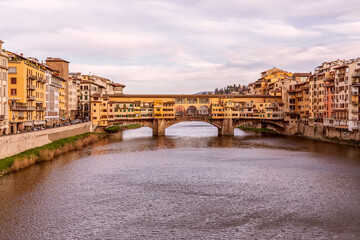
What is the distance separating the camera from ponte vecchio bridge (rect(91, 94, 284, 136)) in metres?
84.2

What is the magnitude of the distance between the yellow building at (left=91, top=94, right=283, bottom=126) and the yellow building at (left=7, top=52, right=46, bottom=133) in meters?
23.0

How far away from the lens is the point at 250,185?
34.4 m

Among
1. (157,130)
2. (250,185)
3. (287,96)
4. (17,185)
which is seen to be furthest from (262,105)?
(17,185)

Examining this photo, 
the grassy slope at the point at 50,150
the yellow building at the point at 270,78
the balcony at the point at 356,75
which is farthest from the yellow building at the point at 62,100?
the yellow building at the point at 270,78

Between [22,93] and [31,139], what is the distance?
454 inches

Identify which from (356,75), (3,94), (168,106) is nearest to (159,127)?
(168,106)

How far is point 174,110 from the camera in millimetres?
88312

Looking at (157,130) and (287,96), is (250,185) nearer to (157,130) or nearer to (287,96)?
(157,130)

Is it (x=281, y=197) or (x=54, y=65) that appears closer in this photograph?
(x=281, y=197)

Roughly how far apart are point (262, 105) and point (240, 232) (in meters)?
70.0

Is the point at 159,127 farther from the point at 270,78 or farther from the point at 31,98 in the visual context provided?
the point at 270,78

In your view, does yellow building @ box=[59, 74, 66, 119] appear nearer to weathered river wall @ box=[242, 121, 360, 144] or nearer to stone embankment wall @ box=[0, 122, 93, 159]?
stone embankment wall @ box=[0, 122, 93, 159]

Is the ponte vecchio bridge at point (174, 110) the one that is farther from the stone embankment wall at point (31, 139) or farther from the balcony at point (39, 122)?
the stone embankment wall at point (31, 139)

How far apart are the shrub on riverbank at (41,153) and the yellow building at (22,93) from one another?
5.30 m
